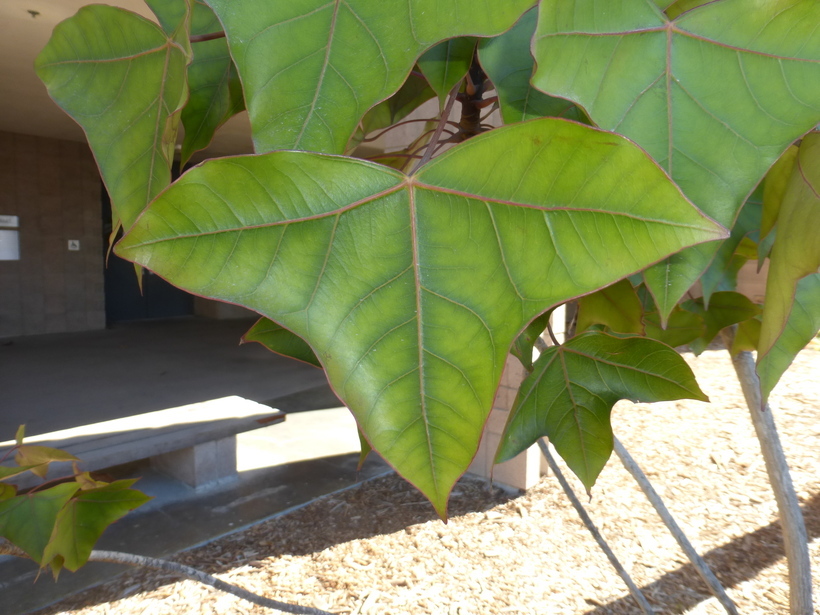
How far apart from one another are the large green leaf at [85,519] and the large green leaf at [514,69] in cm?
55

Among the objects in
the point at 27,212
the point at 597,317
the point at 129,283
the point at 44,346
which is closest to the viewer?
the point at 597,317

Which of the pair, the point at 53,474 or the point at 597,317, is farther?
the point at 53,474

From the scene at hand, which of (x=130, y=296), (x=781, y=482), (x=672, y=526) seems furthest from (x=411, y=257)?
(x=130, y=296)

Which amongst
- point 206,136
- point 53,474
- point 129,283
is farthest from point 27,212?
point 206,136

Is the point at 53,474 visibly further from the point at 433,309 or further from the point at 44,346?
the point at 44,346

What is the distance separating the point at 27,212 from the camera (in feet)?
24.0

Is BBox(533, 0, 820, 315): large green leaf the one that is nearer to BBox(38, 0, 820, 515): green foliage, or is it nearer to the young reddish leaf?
BBox(38, 0, 820, 515): green foliage

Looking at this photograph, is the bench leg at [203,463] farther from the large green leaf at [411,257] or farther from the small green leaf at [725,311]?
the large green leaf at [411,257]

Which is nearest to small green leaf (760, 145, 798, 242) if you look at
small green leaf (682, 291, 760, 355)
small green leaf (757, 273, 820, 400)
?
small green leaf (757, 273, 820, 400)

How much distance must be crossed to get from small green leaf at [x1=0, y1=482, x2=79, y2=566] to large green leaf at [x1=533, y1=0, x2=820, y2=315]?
66cm

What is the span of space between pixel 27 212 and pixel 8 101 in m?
2.10

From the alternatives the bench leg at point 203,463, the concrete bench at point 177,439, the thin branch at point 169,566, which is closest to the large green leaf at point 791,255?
the thin branch at point 169,566

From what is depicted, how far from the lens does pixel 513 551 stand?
7.64 ft

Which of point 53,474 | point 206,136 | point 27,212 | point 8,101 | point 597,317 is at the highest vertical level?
point 8,101
